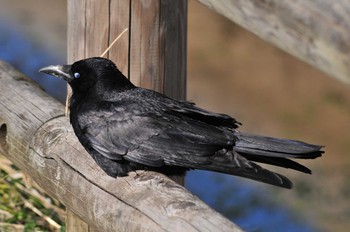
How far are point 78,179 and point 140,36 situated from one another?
0.61 m

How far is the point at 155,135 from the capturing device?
3.39m

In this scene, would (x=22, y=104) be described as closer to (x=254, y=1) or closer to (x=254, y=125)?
(x=254, y=1)

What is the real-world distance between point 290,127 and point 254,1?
4859mm

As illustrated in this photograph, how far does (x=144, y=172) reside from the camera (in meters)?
3.38

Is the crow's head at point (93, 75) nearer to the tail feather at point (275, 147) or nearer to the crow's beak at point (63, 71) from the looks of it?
the crow's beak at point (63, 71)

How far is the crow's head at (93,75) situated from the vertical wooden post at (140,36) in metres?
0.11

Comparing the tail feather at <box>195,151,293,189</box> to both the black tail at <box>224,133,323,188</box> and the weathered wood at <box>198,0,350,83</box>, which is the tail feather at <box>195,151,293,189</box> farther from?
the weathered wood at <box>198,0,350,83</box>

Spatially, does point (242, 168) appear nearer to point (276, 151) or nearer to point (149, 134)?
point (276, 151)

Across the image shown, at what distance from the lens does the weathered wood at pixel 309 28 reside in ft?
6.75

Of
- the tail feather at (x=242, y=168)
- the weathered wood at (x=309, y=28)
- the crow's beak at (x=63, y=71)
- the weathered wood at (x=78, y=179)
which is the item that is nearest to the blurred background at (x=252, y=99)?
the weathered wood at (x=78, y=179)

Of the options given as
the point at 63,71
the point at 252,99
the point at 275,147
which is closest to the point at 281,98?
the point at 252,99

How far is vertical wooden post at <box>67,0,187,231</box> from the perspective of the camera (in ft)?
11.9

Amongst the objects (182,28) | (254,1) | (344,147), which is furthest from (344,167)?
(254,1)

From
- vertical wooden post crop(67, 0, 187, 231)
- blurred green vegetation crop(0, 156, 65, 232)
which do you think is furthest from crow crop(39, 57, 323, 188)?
blurred green vegetation crop(0, 156, 65, 232)
